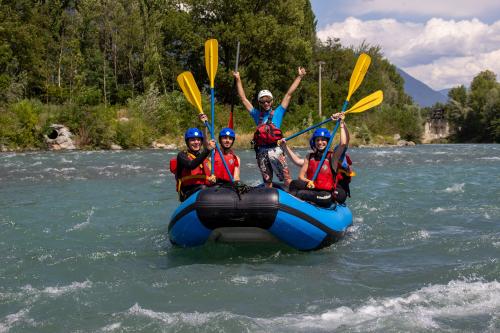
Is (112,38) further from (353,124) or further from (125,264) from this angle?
(125,264)

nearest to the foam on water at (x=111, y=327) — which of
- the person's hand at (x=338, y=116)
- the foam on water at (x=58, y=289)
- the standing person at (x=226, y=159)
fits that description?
the foam on water at (x=58, y=289)

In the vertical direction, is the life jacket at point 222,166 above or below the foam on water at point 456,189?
above

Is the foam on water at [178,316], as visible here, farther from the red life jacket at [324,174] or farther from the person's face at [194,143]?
the red life jacket at [324,174]

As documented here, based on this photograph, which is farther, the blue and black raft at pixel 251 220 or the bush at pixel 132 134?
the bush at pixel 132 134

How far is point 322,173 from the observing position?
569 centimetres

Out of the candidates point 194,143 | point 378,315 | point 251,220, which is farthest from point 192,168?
point 378,315

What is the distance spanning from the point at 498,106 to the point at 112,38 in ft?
101

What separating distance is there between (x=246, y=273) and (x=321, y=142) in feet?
5.91

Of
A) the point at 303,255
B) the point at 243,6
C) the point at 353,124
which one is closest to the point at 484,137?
the point at 353,124

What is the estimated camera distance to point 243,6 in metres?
30.1

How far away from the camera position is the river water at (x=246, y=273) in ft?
11.5

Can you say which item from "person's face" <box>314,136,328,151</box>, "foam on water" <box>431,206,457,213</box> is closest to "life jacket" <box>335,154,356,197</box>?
"person's face" <box>314,136,328,151</box>

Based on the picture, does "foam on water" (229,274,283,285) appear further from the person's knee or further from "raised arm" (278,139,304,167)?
"raised arm" (278,139,304,167)

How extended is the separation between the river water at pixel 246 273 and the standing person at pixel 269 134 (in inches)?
44.9
